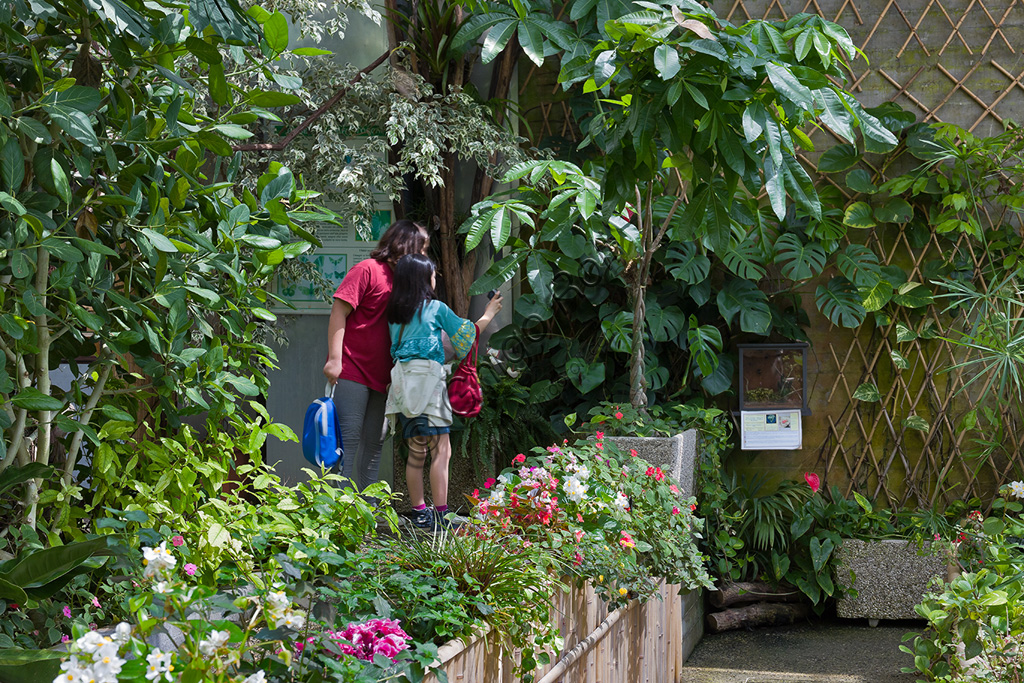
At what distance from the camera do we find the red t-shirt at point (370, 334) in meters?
3.54

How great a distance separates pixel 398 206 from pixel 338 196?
53 centimetres

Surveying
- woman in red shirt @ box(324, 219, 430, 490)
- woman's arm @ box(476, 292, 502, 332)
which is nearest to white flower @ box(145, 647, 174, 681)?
woman in red shirt @ box(324, 219, 430, 490)

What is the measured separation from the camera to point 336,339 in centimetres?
346

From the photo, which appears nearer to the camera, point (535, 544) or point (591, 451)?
point (535, 544)

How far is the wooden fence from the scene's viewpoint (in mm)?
1710

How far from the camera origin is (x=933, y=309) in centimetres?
411

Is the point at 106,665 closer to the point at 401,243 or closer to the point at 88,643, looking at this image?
the point at 88,643

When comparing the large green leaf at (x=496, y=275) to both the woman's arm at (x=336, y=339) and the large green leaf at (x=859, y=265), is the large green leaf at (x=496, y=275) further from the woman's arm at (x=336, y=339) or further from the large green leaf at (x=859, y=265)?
the large green leaf at (x=859, y=265)

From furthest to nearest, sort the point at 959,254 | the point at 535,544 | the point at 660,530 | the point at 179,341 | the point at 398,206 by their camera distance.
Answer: the point at 398,206 < the point at 959,254 < the point at 660,530 < the point at 535,544 < the point at 179,341

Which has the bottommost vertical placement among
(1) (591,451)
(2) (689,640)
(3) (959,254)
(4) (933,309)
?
(2) (689,640)

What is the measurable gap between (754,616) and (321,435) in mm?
2109

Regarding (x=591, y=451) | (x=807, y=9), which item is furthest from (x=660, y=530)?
(x=807, y=9)

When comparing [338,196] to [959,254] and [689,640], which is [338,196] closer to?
[689,640]

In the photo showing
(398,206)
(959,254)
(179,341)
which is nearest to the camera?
(179,341)
